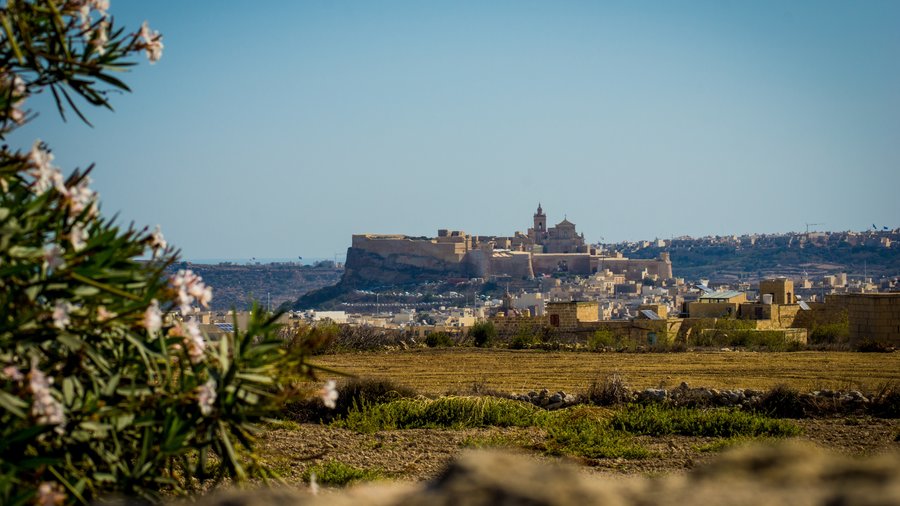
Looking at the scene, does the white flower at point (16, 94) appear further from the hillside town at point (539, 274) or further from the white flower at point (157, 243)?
the hillside town at point (539, 274)

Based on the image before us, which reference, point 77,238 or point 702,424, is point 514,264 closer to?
point 702,424

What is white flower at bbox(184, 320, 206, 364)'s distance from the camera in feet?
9.50

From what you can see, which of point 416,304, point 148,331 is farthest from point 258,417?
point 416,304

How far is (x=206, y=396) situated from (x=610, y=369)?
8.55 metres

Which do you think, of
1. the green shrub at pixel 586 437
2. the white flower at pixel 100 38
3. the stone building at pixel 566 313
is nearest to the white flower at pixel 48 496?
the white flower at pixel 100 38

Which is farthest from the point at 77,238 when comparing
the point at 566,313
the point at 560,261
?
the point at 560,261

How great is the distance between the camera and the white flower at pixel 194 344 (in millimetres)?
2896

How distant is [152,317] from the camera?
8.96ft

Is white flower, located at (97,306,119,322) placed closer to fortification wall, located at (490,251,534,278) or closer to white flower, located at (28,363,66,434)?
white flower, located at (28,363,66,434)

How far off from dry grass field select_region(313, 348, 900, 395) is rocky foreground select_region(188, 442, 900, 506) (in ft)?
21.6

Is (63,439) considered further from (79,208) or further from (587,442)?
(587,442)

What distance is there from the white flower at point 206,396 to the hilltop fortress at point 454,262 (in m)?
91.6

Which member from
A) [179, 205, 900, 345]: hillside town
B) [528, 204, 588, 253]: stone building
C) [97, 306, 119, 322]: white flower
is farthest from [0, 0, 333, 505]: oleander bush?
[528, 204, 588, 253]: stone building

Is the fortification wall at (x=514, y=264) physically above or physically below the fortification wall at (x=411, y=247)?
below
